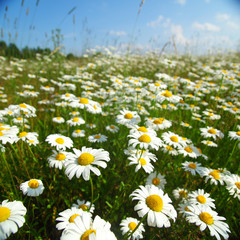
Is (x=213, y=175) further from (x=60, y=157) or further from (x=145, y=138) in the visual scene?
(x=60, y=157)

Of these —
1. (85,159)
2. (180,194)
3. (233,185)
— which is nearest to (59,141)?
(85,159)

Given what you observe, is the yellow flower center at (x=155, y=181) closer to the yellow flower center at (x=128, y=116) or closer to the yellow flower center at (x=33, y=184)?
the yellow flower center at (x=128, y=116)

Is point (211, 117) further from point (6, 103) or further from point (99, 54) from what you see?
point (99, 54)

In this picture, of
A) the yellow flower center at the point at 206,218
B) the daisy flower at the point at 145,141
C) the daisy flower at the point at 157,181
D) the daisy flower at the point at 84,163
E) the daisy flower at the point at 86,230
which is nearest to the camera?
the daisy flower at the point at 86,230

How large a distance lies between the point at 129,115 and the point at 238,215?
194cm

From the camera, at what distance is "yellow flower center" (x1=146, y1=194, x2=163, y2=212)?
1.22 m

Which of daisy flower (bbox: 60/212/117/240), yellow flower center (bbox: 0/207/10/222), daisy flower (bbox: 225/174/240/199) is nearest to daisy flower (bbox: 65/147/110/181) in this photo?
daisy flower (bbox: 60/212/117/240)

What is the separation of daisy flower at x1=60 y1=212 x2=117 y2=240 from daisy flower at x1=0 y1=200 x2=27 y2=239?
36cm

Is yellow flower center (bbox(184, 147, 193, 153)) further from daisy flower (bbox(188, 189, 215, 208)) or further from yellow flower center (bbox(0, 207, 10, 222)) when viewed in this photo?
yellow flower center (bbox(0, 207, 10, 222))

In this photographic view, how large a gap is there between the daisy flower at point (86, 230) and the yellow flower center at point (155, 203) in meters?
0.41

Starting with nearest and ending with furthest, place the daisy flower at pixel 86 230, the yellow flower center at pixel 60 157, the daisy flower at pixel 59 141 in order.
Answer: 1. the daisy flower at pixel 86 230
2. the yellow flower center at pixel 60 157
3. the daisy flower at pixel 59 141

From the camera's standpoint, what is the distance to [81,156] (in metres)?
1.39

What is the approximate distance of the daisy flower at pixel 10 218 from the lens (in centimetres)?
100

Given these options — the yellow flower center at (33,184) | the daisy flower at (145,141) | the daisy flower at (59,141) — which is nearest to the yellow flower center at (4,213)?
the yellow flower center at (33,184)
